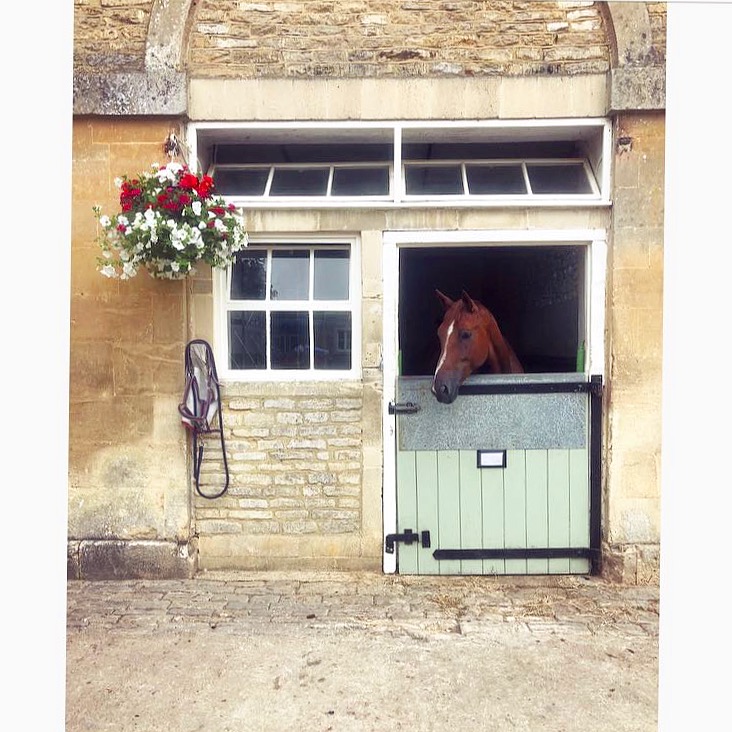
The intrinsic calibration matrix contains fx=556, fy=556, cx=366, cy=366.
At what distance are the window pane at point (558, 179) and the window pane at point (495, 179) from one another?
10 cm

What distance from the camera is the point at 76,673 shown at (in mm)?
3021

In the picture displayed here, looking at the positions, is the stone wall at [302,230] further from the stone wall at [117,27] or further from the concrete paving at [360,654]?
the concrete paving at [360,654]

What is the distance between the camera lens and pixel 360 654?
10.4 ft

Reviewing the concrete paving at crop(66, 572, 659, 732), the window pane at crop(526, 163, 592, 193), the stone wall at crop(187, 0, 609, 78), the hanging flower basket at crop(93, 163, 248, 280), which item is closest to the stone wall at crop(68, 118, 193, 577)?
the concrete paving at crop(66, 572, 659, 732)

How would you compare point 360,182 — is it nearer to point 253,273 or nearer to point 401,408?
point 253,273

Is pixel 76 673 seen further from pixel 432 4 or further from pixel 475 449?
pixel 432 4

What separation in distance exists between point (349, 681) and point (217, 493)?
1.88 meters

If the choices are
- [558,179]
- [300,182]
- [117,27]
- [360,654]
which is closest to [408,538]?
[360,654]

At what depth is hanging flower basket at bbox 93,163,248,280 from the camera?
3.55m

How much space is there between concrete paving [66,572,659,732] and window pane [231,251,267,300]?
2185 millimetres

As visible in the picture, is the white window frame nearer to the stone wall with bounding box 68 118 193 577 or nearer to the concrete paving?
the stone wall with bounding box 68 118 193 577

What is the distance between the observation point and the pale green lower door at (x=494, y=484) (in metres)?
4.29

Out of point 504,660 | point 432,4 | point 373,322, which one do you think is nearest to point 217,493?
point 373,322

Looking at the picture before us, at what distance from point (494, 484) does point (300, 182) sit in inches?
111
